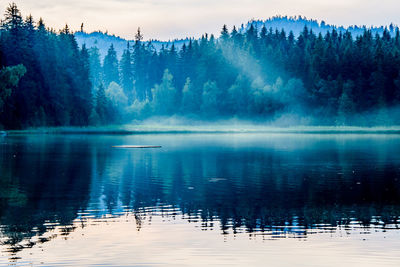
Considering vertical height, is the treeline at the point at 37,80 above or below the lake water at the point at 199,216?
above

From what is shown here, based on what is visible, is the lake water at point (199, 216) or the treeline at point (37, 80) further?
the treeline at point (37, 80)

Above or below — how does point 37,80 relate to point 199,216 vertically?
above

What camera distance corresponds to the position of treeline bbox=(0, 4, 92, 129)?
123 meters

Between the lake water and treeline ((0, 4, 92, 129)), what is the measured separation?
77380 millimetres

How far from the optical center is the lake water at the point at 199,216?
19109 mm

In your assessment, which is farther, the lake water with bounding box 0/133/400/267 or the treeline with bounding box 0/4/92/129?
the treeline with bounding box 0/4/92/129

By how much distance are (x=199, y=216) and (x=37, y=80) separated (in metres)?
118

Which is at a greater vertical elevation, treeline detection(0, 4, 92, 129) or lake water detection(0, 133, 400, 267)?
treeline detection(0, 4, 92, 129)

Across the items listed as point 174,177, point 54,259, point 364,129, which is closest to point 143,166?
point 174,177

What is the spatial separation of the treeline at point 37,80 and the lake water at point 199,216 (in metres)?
77.4

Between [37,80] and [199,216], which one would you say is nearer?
[199,216]

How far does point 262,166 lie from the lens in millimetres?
50531

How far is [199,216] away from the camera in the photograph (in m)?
26.0

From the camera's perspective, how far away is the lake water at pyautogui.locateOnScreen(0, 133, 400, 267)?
1911 centimetres
